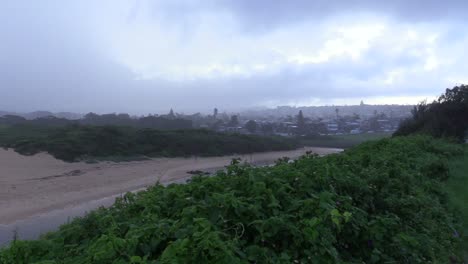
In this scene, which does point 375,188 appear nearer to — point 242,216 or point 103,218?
point 242,216

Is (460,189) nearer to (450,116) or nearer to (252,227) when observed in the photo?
→ (252,227)

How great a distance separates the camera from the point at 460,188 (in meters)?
9.10

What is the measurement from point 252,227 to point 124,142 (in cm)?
3667

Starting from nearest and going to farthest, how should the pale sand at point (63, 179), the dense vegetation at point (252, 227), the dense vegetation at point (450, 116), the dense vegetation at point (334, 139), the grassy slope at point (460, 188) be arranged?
1. the dense vegetation at point (252, 227)
2. the grassy slope at point (460, 188)
3. the pale sand at point (63, 179)
4. the dense vegetation at point (450, 116)
5. the dense vegetation at point (334, 139)

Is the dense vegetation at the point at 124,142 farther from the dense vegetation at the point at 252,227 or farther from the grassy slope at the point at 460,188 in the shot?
the dense vegetation at the point at 252,227

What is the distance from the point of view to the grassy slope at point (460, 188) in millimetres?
6649

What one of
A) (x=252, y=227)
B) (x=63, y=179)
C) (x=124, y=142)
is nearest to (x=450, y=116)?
(x=63, y=179)

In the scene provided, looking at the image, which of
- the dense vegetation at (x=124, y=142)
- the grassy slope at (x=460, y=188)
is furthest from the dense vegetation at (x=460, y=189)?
the dense vegetation at (x=124, y=142)

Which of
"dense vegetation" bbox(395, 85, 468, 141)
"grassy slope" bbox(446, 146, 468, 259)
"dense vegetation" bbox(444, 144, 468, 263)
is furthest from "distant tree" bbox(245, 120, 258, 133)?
"grassy slope" bbox(446, 146, 468, 259)

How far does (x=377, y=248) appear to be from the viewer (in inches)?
132

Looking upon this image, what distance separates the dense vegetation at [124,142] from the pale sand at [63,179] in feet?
4.93

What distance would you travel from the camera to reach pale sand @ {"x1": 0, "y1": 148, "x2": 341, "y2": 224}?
18.7 metres

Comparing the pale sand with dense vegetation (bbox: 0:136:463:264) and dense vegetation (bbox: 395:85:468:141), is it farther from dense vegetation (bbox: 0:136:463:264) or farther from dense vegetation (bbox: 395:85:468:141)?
dense vegetation (bbox: 0:136:463:264)

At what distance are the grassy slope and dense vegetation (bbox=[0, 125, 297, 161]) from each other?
26682 millimetres
